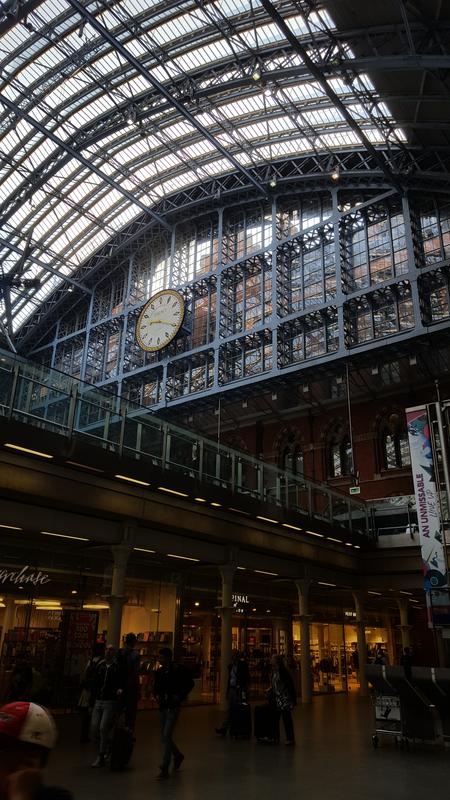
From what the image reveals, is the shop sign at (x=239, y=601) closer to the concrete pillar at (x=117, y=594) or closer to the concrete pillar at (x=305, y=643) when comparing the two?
the concrete pillar at (x=305, y=643)

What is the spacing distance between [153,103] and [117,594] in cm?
2908

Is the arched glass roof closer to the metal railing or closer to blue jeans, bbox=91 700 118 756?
the metal railing

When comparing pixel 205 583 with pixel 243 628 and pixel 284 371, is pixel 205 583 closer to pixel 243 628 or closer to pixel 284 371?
pixel 243 628

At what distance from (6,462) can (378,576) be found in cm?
1900

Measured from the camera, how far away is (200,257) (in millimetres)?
43344

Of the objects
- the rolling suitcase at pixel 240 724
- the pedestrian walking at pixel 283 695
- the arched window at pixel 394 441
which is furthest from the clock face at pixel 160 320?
the pedestrian walking at pixel 283 695

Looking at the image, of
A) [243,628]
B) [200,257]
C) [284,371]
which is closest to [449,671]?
[243,628]

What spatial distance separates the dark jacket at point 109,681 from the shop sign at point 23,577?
268 inches

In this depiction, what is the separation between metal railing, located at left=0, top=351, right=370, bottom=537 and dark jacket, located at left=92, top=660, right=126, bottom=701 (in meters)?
5.20

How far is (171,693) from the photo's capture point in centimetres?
938

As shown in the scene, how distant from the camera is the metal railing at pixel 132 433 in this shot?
1311cm

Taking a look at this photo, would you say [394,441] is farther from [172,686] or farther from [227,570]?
[172,686]

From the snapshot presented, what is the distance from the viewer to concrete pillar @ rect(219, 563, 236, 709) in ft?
60.3

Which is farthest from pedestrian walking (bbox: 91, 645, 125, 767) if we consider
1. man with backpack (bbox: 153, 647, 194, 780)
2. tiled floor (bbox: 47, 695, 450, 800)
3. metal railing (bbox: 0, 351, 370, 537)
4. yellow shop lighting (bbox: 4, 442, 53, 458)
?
metal railing (bbox: 0, 351, 370, 537)
